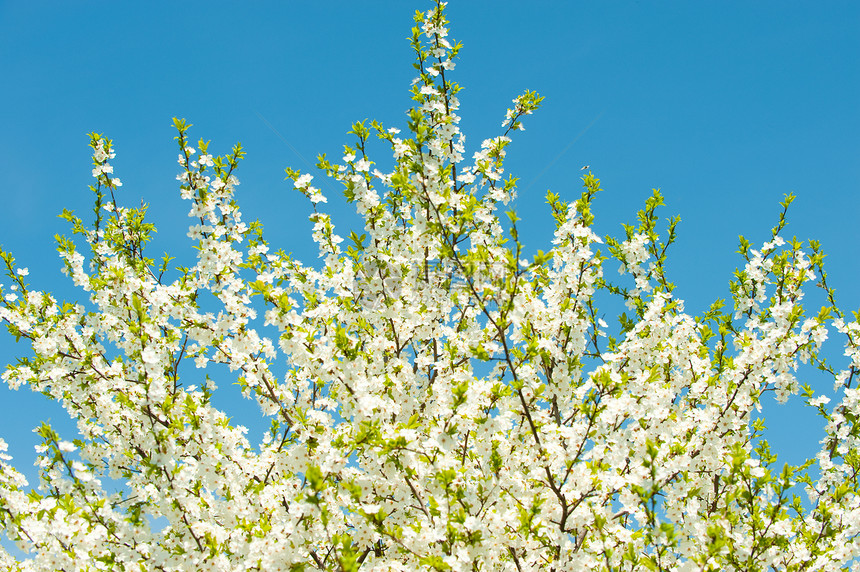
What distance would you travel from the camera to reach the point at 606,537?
549cm

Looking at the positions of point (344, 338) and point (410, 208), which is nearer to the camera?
point (344, 338)

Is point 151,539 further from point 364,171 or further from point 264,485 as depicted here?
point 364,171

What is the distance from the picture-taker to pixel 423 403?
6.92 metres

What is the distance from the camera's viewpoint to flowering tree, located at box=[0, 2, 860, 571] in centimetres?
537

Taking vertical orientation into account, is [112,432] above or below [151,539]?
above

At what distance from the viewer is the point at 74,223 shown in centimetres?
828

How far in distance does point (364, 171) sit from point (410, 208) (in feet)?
2.92

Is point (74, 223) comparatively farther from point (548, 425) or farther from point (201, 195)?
point (548, 425)

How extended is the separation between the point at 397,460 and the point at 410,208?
3.64m

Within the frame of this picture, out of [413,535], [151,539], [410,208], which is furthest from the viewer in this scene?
[410,208]

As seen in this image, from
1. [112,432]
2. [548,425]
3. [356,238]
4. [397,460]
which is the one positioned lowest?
[397,460]

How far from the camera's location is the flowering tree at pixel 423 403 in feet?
17.6

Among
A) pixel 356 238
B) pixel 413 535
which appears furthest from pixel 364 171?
pixel 413 535

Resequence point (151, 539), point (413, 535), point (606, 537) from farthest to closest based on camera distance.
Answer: point (151, 539) → point (606, 537) → point (413, 535)
